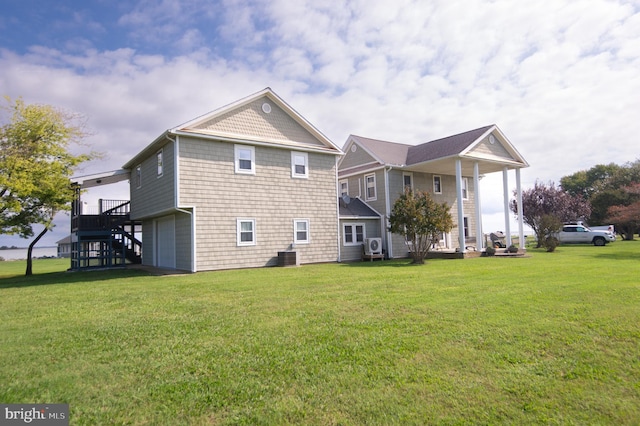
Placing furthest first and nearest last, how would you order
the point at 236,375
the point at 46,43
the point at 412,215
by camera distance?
the point at 412,215 < the point at 46,43 < the point at 236,375

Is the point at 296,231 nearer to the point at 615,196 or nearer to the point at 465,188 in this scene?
the point at 465,188

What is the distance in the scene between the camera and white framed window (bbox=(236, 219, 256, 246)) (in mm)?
16062

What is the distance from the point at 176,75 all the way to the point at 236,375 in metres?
12.5

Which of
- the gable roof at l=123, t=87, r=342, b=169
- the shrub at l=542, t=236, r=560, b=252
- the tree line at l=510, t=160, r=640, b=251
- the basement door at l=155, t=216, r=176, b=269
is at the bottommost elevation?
the shrub at l=542, t=236, r=560, b=252

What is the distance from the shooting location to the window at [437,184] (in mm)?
24280

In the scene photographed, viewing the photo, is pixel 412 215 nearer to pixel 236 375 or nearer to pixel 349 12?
pixel 349 12

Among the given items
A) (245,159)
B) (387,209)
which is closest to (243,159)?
(245,159)

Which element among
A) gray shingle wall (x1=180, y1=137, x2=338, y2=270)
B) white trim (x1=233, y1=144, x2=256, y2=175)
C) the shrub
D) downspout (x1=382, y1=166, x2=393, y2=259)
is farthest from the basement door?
the shrub

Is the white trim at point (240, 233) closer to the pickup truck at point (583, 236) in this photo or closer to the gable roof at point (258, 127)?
the gable roof at point (258, 127)

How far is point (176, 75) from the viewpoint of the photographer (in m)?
13.8

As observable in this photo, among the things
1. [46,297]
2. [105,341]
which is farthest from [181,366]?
[46,297]

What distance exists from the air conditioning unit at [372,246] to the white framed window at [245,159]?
24.0ft

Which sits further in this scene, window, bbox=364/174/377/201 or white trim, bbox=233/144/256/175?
window, bbox=364/174/377/201

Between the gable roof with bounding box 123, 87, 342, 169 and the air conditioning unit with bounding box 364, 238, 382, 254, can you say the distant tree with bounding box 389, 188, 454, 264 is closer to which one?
the air conditioning unit with bounding box 364, 238, 382, 254
